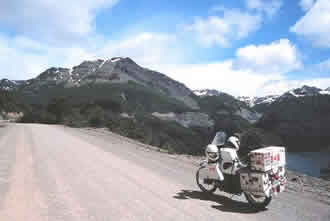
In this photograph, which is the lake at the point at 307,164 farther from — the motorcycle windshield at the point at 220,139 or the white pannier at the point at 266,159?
the white pannier at the point at 266,159

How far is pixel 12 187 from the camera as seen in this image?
705 centimetres

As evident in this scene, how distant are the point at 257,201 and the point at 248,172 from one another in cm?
77

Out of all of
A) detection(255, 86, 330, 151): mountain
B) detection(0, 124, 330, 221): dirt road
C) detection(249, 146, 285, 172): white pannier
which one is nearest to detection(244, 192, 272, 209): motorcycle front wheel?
detection(0, 124, 330, 221): dirt road

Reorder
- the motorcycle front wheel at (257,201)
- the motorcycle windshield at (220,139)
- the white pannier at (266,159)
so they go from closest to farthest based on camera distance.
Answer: the white pannier at (266,159)
the motorcycle front wheel at (257,201)
the motorcycle windshield at (220,139)

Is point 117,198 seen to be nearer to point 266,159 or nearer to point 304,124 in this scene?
point 266,159

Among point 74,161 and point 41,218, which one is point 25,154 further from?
point 41,218

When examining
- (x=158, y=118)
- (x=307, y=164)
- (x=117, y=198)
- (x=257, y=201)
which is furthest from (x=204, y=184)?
(x=158, y=118)

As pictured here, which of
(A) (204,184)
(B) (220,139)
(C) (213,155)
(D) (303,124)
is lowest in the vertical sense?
(A) (204,184)

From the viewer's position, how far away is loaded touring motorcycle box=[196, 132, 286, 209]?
18.7 ft

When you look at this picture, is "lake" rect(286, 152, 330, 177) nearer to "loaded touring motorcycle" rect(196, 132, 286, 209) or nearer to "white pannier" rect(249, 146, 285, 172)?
"loaded touring motorcycle" rect(196, 132, 286, 209)

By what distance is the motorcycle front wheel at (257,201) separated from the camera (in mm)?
5868

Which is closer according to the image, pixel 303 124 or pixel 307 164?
pixel 307 164

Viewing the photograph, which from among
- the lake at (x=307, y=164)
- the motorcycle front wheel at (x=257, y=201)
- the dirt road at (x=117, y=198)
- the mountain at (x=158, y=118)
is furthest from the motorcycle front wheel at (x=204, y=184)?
the lake at (x=307, y=164)

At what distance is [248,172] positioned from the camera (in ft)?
19.5
